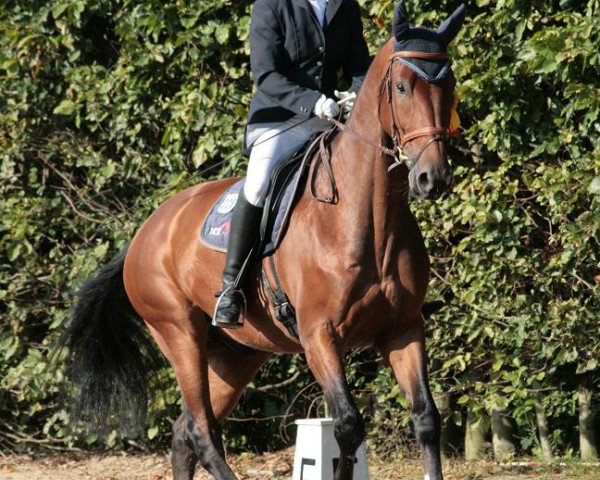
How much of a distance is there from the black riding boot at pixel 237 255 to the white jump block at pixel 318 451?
2.64ft

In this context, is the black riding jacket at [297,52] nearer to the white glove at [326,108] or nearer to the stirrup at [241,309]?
the white glove at [326,108]

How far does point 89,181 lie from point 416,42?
15.9 feet

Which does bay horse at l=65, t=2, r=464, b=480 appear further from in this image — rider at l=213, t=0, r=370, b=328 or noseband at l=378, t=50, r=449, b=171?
rider at l=213, t=0, r=370, b=328

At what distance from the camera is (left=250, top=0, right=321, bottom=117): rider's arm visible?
225 inches

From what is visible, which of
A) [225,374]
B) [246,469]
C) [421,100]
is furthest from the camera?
[246,469]

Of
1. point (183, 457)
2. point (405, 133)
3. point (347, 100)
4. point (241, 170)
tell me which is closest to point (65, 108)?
point (241, 170)

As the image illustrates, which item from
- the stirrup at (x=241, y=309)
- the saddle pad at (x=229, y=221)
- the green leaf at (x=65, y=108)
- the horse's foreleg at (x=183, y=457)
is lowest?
the horse's foreleg at (x=183, y=457)

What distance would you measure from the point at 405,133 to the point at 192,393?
2.41 m

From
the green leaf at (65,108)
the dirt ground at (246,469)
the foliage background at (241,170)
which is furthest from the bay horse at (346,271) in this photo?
the green leaf at (65,108)

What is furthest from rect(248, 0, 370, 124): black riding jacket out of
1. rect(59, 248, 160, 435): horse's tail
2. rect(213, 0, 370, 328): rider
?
rect(59, 248, 160, 435): horse's tail

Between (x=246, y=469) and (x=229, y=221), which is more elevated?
(x=229, y=221)

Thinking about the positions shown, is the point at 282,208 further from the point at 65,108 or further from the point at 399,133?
the point at 65,108

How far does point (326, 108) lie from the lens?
219 inches

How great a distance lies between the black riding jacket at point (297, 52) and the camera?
5824 mm
